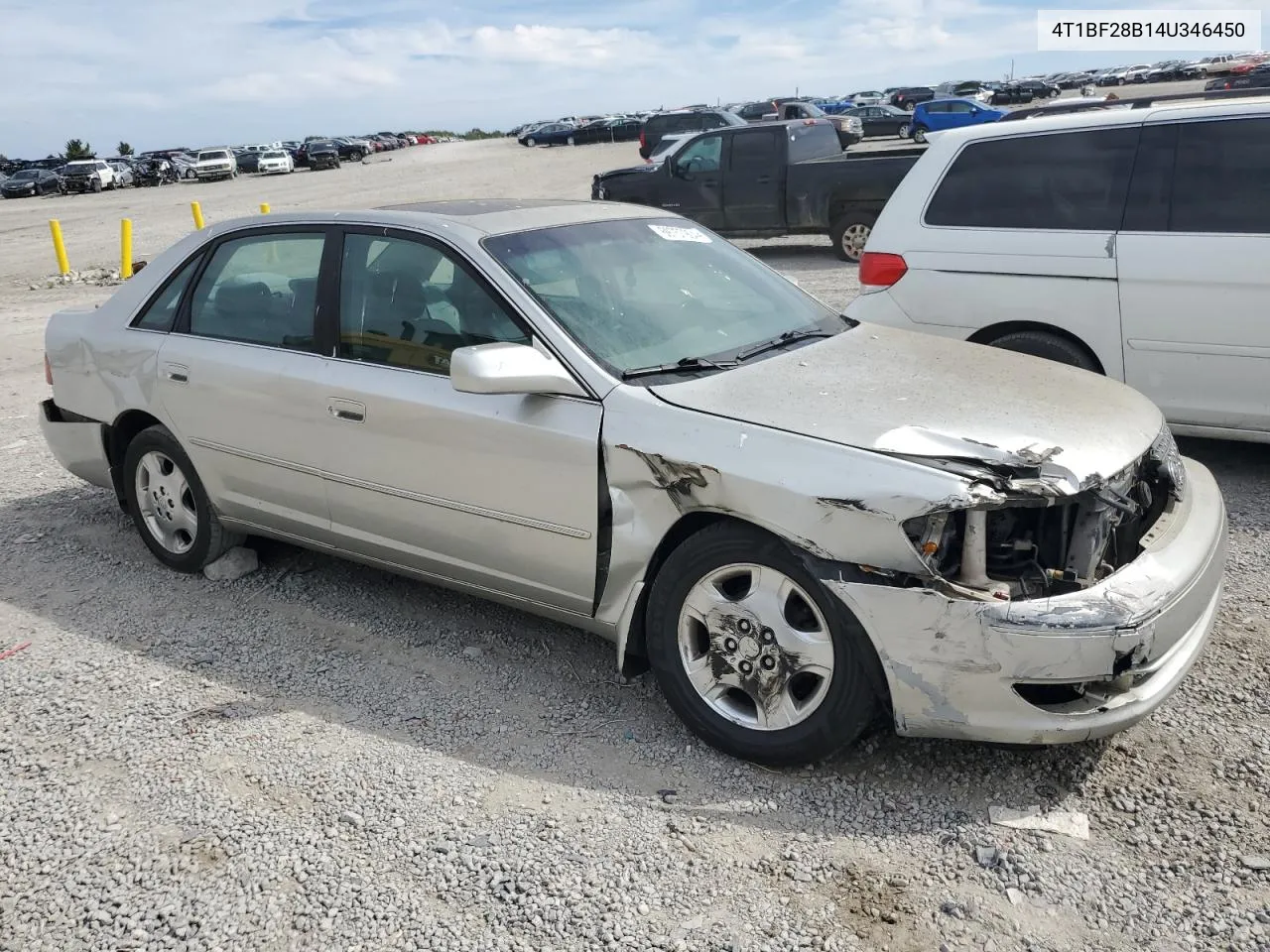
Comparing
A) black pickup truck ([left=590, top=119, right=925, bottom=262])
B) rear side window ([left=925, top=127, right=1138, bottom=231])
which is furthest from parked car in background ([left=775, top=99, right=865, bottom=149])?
rear side window ([left=925, top=127, right=1138, bottom=231])

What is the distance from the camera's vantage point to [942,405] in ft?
10.9

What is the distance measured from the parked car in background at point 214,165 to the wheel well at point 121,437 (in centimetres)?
4879

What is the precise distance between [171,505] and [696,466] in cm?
301

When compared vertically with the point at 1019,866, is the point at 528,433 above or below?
above

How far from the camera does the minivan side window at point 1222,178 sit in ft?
16.9

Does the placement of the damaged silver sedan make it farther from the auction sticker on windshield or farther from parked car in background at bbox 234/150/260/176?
parked car in background at bbox 234/150/260/176

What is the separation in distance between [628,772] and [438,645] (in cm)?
121

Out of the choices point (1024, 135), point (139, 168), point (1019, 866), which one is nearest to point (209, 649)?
point (1019, 866)

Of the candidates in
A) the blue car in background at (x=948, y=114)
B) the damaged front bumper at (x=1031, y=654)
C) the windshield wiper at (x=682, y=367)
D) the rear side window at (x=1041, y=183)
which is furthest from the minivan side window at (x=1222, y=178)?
the blue car in background at (x=948, y=114)

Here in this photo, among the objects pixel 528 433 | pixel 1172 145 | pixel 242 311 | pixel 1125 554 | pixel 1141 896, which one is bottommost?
pixel 1141 896

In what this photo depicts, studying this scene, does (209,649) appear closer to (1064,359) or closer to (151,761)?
(151,761)

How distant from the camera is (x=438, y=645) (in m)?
4.28

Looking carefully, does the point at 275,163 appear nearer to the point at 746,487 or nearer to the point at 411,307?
the point at 411,307

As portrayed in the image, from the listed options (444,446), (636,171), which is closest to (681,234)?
(444,446)
